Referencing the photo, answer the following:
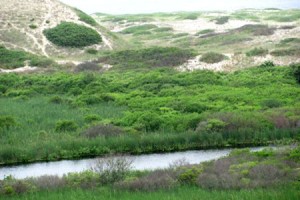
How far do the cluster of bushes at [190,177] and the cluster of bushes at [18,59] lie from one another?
3999cm

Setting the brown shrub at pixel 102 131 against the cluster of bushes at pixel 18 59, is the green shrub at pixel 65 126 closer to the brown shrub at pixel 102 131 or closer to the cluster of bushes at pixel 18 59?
the brown shrub at pixel 102 131

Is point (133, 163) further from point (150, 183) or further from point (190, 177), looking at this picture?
point (150, 183)

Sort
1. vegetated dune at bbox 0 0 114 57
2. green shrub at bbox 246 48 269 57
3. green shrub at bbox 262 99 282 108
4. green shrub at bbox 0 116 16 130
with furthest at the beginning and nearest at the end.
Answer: vegetated dune at bbox 0 0 114 57
green shrub at bbox 246 48 269 57
green shrub at bbox 262 99 282 108
green shrub at bbox 0 116 16 130

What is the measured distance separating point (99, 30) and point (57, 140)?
A: 48.9 metres

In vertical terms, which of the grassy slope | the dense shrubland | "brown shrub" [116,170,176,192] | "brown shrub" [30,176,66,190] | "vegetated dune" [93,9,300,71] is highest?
the grassy slope

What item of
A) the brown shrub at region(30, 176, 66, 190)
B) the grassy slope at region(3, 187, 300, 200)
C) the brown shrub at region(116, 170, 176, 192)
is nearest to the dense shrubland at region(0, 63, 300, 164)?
the brown shrub at region(30, 176, 66, 190)

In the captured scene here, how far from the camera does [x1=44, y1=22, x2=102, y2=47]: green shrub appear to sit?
68.5 metres

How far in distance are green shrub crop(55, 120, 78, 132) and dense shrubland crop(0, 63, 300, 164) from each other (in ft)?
0.18

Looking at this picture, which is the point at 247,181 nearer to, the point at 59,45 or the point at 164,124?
the point at 164,124

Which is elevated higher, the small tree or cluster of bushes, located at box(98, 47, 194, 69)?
the small tree

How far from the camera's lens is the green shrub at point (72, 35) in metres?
68.5

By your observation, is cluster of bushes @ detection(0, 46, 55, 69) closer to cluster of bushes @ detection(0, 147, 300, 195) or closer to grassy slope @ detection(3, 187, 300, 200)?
cluster of bushes @ detection(0, 147, 300, 195)

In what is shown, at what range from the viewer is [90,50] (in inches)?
2618

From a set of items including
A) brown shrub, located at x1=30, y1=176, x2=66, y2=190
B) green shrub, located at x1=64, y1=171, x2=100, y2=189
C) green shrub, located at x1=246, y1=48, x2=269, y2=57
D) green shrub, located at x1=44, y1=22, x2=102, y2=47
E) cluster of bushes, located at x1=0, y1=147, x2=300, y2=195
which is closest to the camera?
cluster of bushes, located at x1=0, y1=147, x2=300, y2=195
